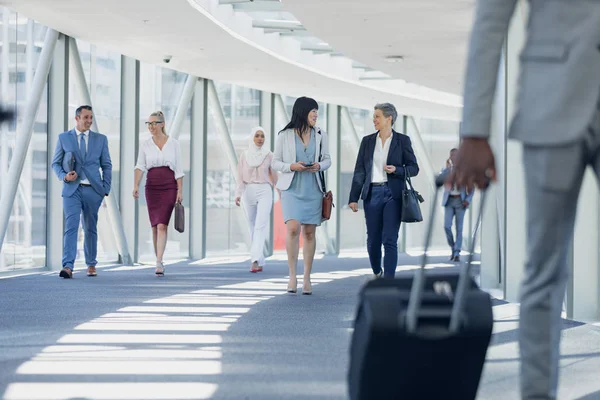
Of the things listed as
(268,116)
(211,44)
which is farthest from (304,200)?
(268,116)

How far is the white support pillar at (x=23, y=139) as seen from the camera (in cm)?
1329

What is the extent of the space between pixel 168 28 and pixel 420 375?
37.9ft

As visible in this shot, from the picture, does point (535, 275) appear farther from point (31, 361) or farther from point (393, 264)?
point (393, 264)

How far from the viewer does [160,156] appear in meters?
12.4

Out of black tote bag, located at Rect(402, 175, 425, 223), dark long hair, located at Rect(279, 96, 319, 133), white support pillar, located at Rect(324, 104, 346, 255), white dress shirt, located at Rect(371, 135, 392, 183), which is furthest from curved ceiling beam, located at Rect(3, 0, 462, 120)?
black tote bag, located at Rect(402, 175, 425, 223)

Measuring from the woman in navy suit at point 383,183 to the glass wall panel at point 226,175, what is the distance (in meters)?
11.1

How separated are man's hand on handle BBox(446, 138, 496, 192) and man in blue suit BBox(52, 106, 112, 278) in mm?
9724

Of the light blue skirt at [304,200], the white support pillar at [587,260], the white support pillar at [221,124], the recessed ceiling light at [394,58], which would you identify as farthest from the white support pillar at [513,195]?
the white support pillar at [221,124]

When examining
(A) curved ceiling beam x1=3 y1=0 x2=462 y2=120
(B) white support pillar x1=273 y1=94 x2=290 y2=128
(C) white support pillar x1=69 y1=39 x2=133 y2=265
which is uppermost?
(A) curved ceiling beam x1=3 y1=0 x2=462 y2=120

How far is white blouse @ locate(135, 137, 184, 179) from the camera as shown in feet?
40.8

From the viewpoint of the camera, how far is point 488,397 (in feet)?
14.0

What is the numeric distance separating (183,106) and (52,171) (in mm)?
4964

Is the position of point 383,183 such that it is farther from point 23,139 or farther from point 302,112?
point 23,139

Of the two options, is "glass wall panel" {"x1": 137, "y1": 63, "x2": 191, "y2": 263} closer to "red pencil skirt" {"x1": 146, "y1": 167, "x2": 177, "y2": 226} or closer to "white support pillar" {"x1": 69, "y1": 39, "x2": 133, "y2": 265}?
"white support pillar" {"x1": 69, "y1": 39, "x2": 133, "y2": 265}
